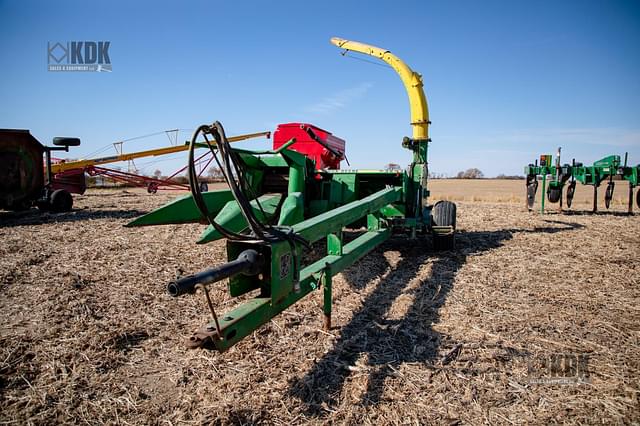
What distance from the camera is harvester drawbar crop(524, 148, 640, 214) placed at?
1054 cm

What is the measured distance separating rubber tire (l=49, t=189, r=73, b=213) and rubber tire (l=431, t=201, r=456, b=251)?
9.22m

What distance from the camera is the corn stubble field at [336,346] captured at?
2.26 meters

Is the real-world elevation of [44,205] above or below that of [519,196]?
below

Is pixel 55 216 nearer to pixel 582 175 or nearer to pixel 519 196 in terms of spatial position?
pixel 582 175

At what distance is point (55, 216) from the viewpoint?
359 inches

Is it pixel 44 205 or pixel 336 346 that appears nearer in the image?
pixel 336 346

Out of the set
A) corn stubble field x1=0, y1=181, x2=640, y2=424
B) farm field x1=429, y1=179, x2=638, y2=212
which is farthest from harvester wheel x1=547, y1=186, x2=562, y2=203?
corn stubble field x1=0, y1=181, x2=640, y2=424

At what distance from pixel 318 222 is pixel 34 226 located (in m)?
7.50

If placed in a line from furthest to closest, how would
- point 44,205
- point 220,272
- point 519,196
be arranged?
point 519,196, point 44,205, point 220,272

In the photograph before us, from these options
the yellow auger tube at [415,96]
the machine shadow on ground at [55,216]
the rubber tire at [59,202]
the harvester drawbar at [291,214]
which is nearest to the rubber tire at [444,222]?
the harvester drawbar at [291,214]

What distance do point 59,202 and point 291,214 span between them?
28.0 feet

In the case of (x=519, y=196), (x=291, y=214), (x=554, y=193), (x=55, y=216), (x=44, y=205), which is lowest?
(x=55, y=216)

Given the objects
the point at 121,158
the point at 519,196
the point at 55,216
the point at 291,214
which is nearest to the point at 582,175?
the point at 519,196

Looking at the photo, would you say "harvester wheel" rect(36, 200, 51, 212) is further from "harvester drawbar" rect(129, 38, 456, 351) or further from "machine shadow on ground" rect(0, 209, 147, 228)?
"harvester drawbar" rect(129, 38, 456, 351)
